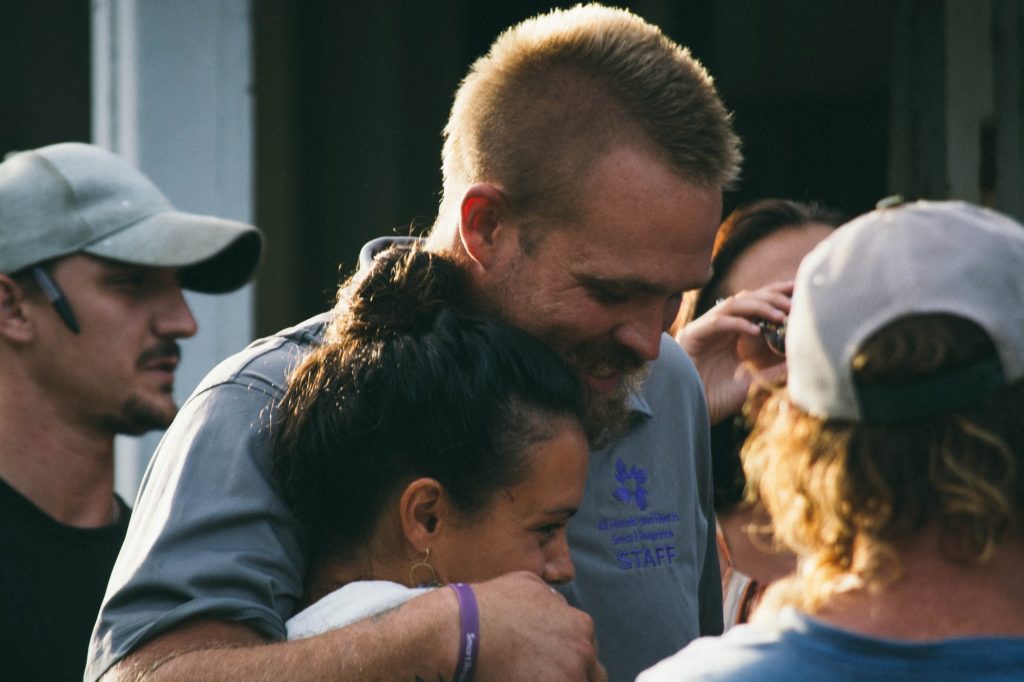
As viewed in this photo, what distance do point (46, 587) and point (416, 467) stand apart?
1359 mm

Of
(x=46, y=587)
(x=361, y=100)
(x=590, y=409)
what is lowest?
(x=46, y=587)

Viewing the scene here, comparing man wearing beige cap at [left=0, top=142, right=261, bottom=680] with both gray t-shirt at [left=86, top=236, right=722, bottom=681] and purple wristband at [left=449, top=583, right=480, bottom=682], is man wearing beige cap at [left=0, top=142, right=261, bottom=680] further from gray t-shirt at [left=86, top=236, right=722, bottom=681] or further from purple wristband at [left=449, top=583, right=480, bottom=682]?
purple wristband at [left=449, top=583, right=480, bottom=682]

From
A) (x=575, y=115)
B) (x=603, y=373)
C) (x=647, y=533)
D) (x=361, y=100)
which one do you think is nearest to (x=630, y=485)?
(x=647, y=533)

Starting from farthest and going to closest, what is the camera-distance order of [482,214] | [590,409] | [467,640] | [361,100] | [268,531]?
[361,100]
[482,214]
[590,409]
[268,531]
[467,640]

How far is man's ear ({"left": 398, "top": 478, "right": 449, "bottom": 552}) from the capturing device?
6.41 feet

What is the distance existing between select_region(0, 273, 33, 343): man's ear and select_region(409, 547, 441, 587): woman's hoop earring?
1738mm

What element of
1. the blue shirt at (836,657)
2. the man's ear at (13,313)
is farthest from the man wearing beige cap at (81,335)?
the blue shirt at (836,657)

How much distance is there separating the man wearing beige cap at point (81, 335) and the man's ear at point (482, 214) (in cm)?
131

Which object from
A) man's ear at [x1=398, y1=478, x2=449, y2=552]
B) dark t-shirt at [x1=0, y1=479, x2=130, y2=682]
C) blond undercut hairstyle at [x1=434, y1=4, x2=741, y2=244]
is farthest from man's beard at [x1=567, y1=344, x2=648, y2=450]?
dark t-shirt at [x1=0, y1=479, x2=130, y2=682]

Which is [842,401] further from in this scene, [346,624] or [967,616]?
[346,624]

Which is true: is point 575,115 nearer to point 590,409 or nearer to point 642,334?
point 642,334

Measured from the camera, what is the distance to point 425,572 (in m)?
1.98

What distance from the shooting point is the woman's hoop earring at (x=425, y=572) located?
6.46ft

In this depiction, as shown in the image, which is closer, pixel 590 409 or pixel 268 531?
pixel 268 531
